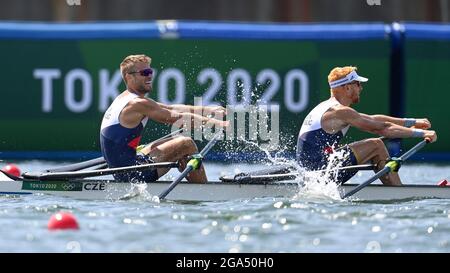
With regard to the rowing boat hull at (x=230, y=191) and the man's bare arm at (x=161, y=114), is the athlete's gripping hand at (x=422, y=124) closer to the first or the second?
the rowing boat hull at (x=230, y=191)

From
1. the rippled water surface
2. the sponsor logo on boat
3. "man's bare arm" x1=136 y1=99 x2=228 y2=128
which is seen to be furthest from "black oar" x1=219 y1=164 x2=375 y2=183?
the sponsor logo on boat

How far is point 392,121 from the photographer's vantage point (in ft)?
45.6

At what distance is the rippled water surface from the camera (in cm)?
1019

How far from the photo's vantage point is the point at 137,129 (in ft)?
43.7

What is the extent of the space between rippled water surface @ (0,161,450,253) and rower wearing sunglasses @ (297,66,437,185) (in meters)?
0.47

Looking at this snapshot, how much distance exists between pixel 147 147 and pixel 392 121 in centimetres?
260

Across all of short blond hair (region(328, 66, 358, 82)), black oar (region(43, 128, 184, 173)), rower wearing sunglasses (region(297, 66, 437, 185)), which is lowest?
black oar (region(43, 128, 184, 173))

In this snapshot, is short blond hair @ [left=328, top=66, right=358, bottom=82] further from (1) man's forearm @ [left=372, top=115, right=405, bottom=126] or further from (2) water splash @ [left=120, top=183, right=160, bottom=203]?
(2) water splash @ [left=120, top=183, right=160, bottom=203]

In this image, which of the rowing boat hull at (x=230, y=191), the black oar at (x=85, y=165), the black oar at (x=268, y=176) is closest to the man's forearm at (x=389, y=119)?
the black oar at (x=268, y=176)

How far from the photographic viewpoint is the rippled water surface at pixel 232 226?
33.4 feet

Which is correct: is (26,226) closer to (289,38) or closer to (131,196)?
(131,196)

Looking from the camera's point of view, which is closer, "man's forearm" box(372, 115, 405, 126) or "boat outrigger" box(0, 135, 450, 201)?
"boat outrigger" box(0, 135, 450, 201)

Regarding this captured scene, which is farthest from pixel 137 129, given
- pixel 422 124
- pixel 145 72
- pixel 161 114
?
pixel 422 124
